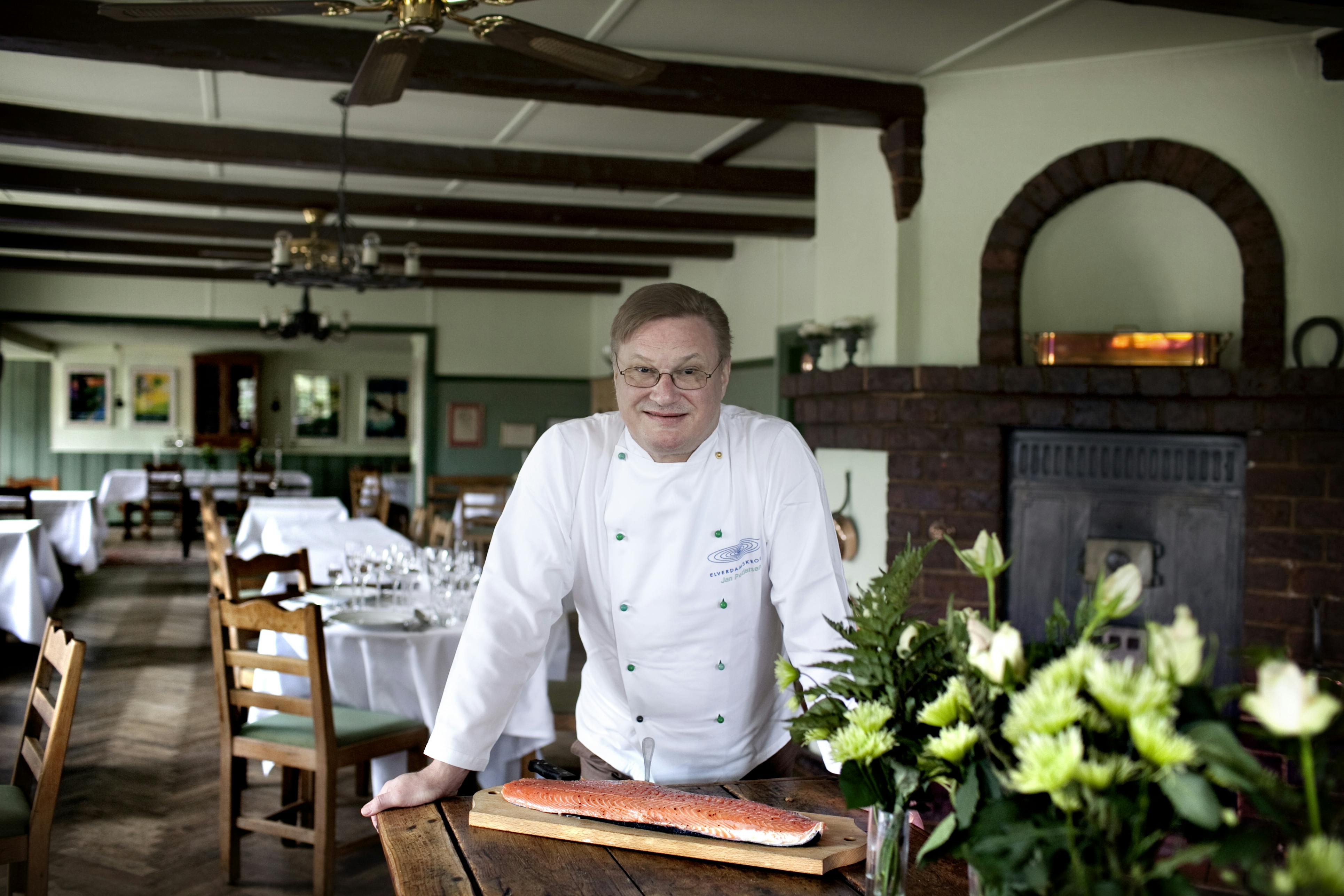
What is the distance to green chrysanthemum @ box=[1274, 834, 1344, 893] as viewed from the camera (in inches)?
26.9

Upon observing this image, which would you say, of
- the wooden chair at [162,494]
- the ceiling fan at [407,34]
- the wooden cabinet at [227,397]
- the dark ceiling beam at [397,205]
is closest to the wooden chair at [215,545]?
the ceiling fan at [407,34]

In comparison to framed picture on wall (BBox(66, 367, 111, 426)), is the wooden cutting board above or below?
below

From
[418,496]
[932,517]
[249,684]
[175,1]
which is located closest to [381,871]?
[249,684]

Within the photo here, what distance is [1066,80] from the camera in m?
4.78

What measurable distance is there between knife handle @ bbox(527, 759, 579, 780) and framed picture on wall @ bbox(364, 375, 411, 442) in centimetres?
1473

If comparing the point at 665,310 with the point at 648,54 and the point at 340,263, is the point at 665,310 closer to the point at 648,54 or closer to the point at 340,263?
the point at 648,54

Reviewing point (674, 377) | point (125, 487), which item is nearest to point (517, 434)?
point (125, 487)

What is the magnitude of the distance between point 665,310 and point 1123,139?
3595 mm

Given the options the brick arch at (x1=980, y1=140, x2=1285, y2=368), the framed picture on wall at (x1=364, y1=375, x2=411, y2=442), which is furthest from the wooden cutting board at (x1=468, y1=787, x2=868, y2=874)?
the framed picture on wall at (x1=364, y1=375, x2=411, y2=442)

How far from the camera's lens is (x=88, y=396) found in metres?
14.9

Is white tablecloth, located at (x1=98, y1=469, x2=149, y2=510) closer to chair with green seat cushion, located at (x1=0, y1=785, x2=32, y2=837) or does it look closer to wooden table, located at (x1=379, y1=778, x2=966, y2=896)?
chair with green seat cushion, located at (x1=0, y1=785, x2=32, y2=837)

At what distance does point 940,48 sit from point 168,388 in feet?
43.9

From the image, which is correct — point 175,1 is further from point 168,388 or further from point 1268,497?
point 168,388

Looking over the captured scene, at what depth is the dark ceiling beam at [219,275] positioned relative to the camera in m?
10.6
